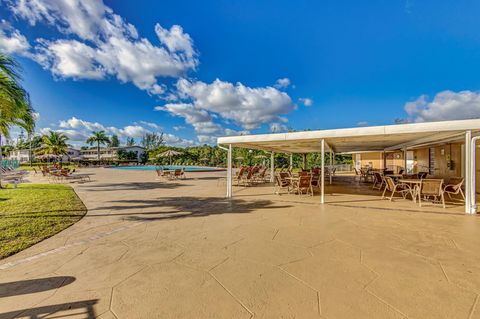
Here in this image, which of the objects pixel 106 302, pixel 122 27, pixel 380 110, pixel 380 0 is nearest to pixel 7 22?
pixel 122 27

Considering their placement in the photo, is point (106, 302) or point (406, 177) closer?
point (106, 302)

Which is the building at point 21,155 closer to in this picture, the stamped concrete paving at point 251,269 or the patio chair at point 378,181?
the stamped concrete paving at point 251,269

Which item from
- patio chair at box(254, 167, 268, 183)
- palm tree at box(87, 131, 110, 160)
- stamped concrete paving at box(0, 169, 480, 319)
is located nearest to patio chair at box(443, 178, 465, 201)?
stamped concrete paving at box(0, 169, 480, 319)

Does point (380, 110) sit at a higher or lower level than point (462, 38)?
lower

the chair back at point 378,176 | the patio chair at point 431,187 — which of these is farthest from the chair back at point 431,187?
the chair back at point 378,176

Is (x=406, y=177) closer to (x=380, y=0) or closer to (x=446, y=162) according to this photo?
(x=446, y=162)

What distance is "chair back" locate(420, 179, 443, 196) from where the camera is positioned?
22.9 feet

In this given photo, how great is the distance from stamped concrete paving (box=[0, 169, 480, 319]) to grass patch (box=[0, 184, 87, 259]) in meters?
0.35

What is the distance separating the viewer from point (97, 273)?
9.99 ft

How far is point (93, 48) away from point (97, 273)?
15669 mm

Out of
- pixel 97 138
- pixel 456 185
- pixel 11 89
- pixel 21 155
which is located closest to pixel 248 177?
pixel 456 185

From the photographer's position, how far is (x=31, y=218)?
5.75 meters

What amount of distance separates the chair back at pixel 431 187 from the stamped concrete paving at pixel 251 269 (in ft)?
4.29

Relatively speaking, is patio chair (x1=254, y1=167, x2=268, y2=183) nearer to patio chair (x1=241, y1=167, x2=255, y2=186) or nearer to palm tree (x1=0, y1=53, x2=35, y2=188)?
patio chair (x1=241, y1=167, x2=255, y2=186)
